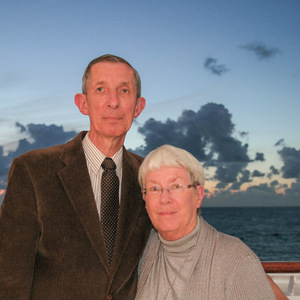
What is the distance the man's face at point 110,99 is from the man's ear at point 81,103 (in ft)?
0.21

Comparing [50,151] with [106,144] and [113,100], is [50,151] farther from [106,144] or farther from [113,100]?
[113,100]

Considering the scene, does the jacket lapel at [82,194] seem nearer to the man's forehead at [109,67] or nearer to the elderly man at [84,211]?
the elderly man at [84,211]

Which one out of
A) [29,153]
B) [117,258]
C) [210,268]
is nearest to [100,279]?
[117,258]

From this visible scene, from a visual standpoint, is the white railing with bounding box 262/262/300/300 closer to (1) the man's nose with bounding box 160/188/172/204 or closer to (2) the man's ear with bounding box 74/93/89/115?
(1) the man's nose with bounding box 160/188/172/204

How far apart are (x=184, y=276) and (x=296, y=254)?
1835 inches

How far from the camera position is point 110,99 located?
7.20 ft

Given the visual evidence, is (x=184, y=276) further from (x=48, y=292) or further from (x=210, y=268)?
(x=48, y=292)

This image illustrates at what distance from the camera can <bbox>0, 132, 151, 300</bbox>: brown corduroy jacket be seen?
6.29 ft

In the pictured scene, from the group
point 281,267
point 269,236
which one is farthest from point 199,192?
point 269,236

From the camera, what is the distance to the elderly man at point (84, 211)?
6.31ft

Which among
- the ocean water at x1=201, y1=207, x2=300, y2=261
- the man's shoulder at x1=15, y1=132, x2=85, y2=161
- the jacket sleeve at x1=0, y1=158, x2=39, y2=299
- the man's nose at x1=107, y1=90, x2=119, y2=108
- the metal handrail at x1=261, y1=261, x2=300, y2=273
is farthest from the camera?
the ocean water at x1=201, y1=207, x2=300, y2=261

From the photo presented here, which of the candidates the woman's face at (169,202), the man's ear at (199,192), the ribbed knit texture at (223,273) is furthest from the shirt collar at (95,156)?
the ribbed knit texture at (223,273)

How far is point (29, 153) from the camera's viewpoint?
209 cm

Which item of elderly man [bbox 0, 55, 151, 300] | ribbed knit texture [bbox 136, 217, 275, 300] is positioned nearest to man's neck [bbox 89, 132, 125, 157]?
elderly man [bbox 0, 55, 151, 300]
